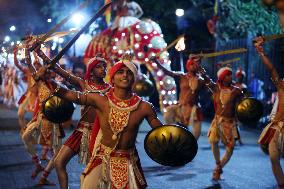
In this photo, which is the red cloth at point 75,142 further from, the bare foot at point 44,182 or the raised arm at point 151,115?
the raised arm at point 151,115

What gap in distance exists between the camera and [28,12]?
23.8m

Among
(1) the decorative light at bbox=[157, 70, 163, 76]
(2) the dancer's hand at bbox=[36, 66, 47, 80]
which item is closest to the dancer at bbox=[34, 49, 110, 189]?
(2) the dancer's hand at bbox=[36, 66, 47, 80]

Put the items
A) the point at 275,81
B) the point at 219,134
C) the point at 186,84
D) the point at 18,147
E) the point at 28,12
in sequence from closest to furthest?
the point at 275,81
the point at 219,134
the point at 186,84
the point at 18,147
the point at 28,12

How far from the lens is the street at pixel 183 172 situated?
302 inches

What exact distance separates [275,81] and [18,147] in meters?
6.37

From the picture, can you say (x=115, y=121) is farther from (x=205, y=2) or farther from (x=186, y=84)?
(x=205, y=2)

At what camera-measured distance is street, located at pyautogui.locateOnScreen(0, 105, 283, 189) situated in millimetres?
7660

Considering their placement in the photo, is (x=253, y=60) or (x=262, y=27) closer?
(x=253, y=60)

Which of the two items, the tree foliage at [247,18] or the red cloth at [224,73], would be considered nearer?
the red cloth at [224,73]

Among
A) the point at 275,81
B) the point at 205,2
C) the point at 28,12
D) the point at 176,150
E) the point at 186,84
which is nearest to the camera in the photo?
the point at 176,150

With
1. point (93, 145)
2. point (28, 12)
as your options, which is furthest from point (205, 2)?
point (93, 145)

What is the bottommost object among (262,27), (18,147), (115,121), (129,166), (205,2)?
(18,147)

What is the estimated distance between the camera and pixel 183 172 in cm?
874

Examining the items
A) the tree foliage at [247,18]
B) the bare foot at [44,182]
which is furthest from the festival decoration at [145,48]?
the bare foot at [44,182]
